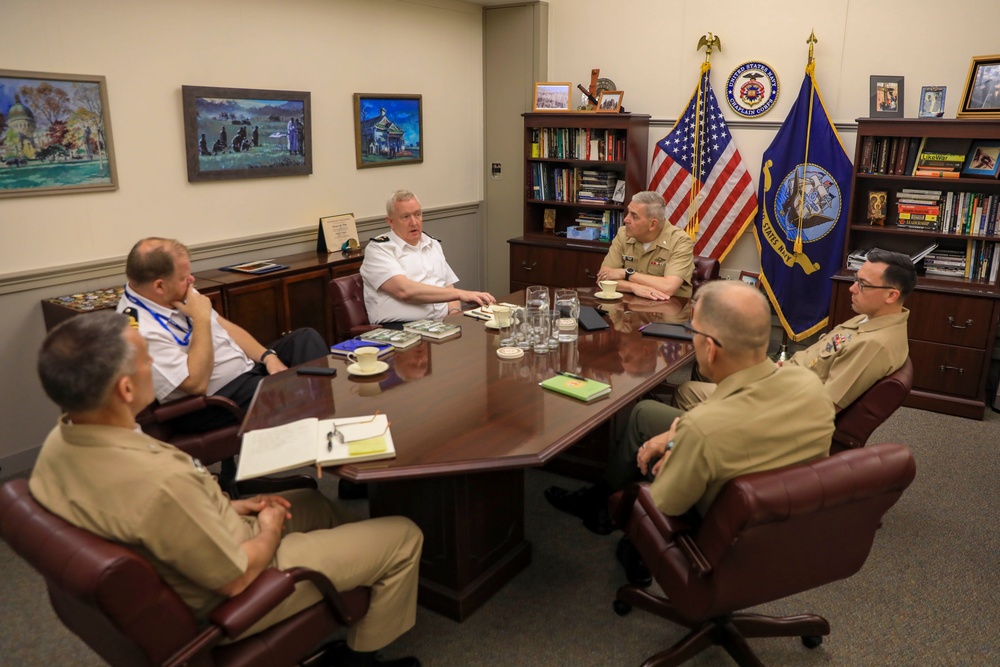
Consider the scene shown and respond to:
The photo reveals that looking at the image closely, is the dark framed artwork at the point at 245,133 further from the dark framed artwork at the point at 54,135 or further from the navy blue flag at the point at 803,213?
the navy blue flag at the point at 803,213

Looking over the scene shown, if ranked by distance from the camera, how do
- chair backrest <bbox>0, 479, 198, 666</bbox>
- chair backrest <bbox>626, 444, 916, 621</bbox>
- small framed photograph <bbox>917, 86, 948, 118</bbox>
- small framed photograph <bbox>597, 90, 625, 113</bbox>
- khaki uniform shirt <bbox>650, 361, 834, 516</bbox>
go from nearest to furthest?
chair backrest <bbox>0, 479, 198, 666</bbox>, chair backrest <bbox>626, 444, 916, 621</bbox>, khaki uniform shirt <bbox>650, 361, 834, 516</bbox>, small framed photograph <bbox>917, 86, 948, 118</bbox>, small framed photograph <bbox>597, 90, 625, 113</bbox>

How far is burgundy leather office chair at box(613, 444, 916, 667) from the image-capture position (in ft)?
5.88

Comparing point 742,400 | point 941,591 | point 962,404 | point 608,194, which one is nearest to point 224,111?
point 608,194

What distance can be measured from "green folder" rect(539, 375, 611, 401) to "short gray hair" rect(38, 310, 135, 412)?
1.37m

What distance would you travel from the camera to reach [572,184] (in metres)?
5.98

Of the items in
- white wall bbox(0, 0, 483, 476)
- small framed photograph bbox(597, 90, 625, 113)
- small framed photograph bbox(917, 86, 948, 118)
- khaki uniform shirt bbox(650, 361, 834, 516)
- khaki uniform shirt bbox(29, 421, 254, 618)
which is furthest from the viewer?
small framed photograph bbox(597, 90, 625, 113)

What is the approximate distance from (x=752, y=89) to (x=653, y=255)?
1945mm

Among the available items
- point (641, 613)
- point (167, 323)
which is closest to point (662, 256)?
point (641, 613)

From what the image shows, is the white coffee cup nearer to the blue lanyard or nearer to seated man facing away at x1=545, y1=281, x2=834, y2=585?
the blue lanyard

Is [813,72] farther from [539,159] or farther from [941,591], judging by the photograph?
[941,591]

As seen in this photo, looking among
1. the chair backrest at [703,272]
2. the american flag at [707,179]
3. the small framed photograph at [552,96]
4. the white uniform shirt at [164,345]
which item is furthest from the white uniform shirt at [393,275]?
the american flag at [707,179]

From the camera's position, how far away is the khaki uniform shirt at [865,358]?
2746 mm

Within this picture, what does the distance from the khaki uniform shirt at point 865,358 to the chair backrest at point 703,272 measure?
1.39m

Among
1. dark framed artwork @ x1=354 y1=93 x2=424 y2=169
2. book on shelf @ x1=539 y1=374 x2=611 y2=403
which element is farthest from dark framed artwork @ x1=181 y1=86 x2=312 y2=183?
book on shelf @ x1=539 y1=374 x2=611 y2=403
